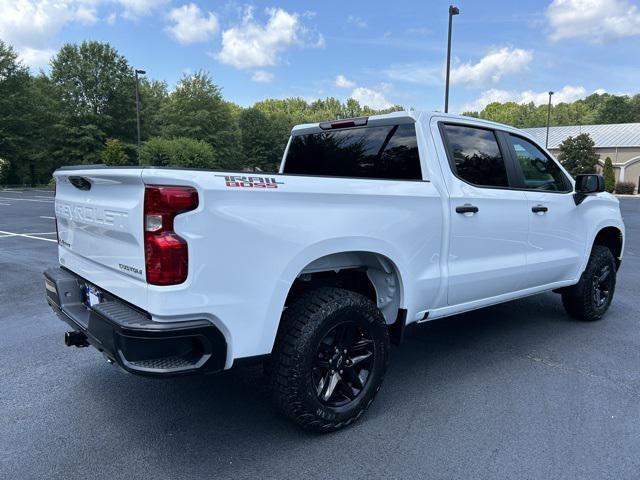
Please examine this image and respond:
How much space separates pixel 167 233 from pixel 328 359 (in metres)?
1.24

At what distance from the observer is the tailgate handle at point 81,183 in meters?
2.92

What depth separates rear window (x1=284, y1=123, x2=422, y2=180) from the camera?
366 cm

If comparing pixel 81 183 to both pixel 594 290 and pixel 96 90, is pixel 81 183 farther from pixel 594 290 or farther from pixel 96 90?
pixel 96 90

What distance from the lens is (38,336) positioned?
469 centimetres

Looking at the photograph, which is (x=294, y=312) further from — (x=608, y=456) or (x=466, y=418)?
(x=608, y=456)

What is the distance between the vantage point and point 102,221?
273 cm

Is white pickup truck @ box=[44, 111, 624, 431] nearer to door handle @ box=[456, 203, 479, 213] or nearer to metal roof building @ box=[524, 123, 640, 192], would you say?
door handle @ box=[456, 203, 479, 213]

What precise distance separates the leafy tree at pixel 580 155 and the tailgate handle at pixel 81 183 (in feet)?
168

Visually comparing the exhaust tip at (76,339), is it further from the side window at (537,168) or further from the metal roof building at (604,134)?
the metal roof building at (604,134)

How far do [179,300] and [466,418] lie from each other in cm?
201

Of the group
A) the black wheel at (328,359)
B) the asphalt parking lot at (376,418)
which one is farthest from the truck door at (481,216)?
the black wheel at (328,359)

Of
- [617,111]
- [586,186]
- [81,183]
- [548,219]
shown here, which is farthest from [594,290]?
[617,111]

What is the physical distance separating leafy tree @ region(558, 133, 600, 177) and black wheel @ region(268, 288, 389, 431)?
50.3 m

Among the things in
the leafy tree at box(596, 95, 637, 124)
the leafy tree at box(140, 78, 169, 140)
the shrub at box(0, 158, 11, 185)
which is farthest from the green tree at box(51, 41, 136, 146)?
the leafy tree at box(596, 95, 637, 124)
